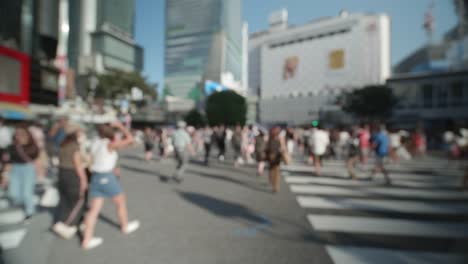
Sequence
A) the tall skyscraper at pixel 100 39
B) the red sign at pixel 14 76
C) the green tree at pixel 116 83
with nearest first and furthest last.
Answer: the red sign at pixel 14 76
the green tree at pixel 116 83
the tall skyscraper at pixel 100 39

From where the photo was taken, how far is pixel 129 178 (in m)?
7.77

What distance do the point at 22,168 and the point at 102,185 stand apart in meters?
2.15

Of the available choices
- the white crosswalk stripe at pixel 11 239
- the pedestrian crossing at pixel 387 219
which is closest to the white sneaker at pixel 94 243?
the white crosswalk stripe at pixel 11 239

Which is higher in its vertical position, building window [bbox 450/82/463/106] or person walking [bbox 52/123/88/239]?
building window [bbox 450/82/463/106]

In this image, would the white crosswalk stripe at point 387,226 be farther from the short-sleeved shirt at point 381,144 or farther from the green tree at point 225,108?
the green tree at point 225,108

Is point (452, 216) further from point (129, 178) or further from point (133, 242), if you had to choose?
point (129, 178)

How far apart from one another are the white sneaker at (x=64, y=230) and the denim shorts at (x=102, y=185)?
0.72 meters

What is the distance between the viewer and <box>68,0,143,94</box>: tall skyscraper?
72000mm

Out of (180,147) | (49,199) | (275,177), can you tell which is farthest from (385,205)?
(49,199)

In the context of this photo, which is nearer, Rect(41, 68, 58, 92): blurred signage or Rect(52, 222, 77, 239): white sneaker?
Rect(52, 222, 77, 239): white sneaker

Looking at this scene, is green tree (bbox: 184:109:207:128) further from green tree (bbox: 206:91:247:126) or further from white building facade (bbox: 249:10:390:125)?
white building facade (bbox: 249:10:390:125)

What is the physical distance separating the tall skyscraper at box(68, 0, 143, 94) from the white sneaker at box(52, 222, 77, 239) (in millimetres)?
72482

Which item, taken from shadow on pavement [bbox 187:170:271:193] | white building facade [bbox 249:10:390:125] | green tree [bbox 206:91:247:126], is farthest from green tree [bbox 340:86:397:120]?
shadow on pavement [bbox 187:170:271:193]

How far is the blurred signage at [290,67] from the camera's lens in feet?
284
